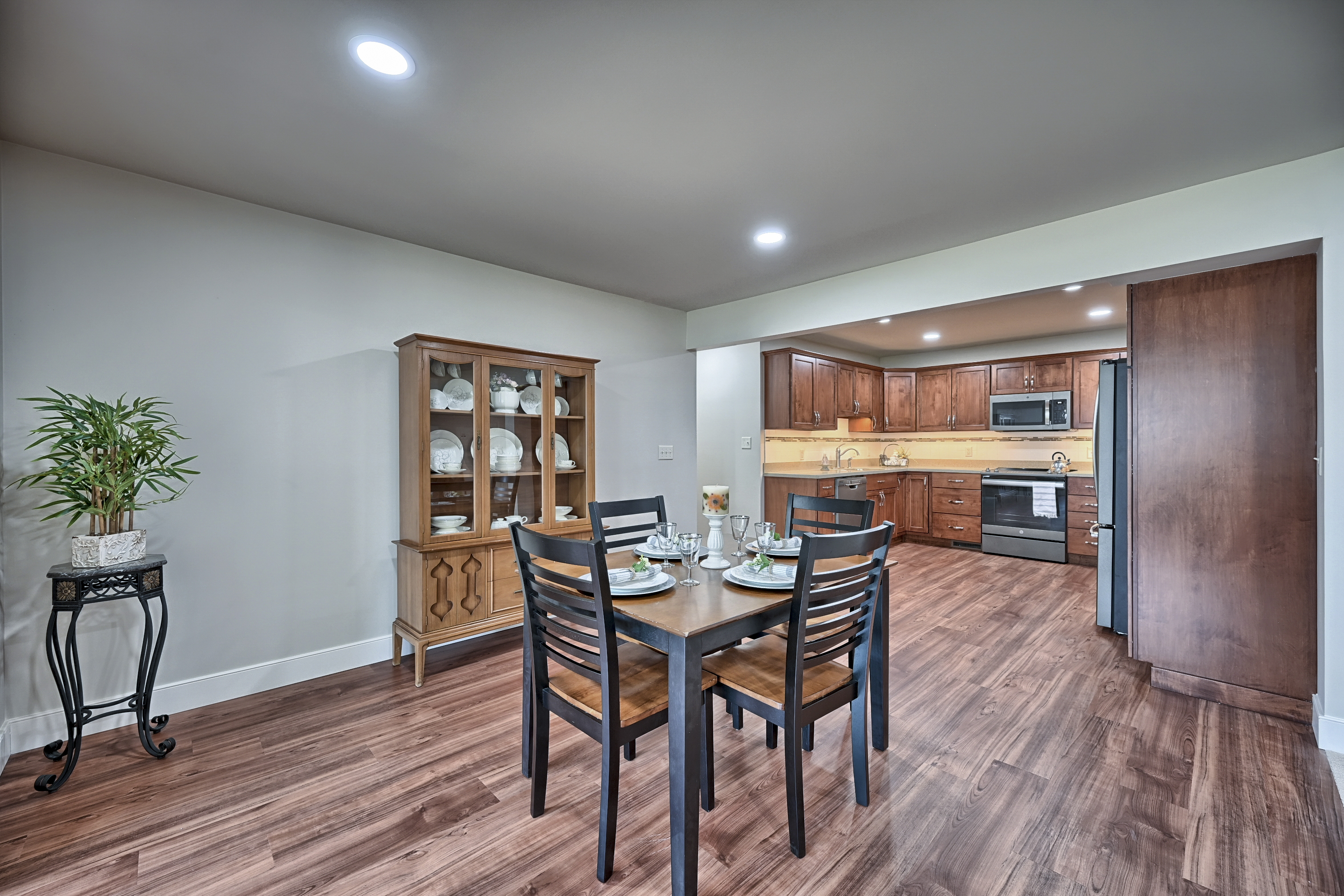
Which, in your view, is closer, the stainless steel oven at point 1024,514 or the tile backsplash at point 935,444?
the stainless steel oven at point 1024,514

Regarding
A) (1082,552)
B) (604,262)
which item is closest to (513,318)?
(604,262)

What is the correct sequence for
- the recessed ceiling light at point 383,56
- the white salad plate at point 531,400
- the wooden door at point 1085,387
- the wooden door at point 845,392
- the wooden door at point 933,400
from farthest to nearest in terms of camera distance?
the wooden door at point 933,400 → the wooden door at point 845,392 → the wooden door at point 1085,387 → the white salad plate at point 531,400 → the recessed ceiling light at point 383,56

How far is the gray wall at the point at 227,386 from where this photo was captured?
7.28 ft

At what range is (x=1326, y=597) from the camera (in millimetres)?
2217

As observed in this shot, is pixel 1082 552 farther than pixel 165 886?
Yes

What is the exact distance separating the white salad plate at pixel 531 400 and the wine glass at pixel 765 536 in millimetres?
1673

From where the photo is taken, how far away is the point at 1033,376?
6031mm

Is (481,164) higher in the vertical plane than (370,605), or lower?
higher

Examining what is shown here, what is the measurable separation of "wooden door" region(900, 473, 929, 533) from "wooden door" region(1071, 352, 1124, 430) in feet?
5.10

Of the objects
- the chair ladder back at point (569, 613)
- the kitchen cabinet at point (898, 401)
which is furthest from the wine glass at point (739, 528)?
the kitchen cabinet at point (898, 401)

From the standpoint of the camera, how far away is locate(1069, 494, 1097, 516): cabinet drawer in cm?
527

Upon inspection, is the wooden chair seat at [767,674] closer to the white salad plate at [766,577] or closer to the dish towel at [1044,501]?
the white salad plate at [766,577]

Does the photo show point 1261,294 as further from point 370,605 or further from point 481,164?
point 370,605

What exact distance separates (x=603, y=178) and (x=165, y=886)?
2737mm
